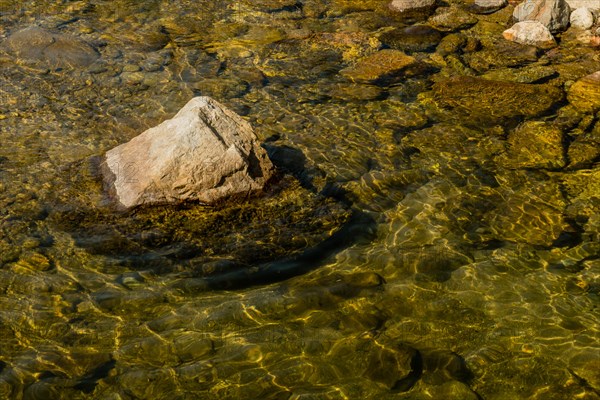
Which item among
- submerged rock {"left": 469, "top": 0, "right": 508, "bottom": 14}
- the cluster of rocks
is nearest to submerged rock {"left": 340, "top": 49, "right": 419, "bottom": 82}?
the cluster of rocks

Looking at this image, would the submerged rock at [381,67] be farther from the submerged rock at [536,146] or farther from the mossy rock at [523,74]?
the submerged rock at [536,146]

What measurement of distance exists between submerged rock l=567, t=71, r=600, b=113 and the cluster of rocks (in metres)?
1.79

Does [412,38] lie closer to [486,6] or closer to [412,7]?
[412,7]

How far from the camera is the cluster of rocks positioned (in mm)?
12000

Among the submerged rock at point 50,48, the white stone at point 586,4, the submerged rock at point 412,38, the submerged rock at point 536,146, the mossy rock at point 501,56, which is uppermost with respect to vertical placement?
the submerged rock at point 50,48

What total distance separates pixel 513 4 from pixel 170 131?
9693 millimetres

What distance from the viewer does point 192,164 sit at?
6.78 m

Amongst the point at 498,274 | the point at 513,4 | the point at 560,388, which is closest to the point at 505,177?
the point at 498,274

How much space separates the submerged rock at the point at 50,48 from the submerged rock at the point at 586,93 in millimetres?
7874

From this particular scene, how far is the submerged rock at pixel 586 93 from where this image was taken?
32.0ft

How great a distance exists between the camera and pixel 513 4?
538 inches

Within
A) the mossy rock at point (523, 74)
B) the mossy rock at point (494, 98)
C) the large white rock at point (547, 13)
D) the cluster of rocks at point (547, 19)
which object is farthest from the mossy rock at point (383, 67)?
the large white rock at point (547, 13)

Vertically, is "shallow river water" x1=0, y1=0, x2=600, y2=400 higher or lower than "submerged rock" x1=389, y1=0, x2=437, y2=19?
lower

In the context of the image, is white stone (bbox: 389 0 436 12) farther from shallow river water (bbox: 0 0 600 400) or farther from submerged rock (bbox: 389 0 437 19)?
shallow river water (bbox: 0 0 600 400)
